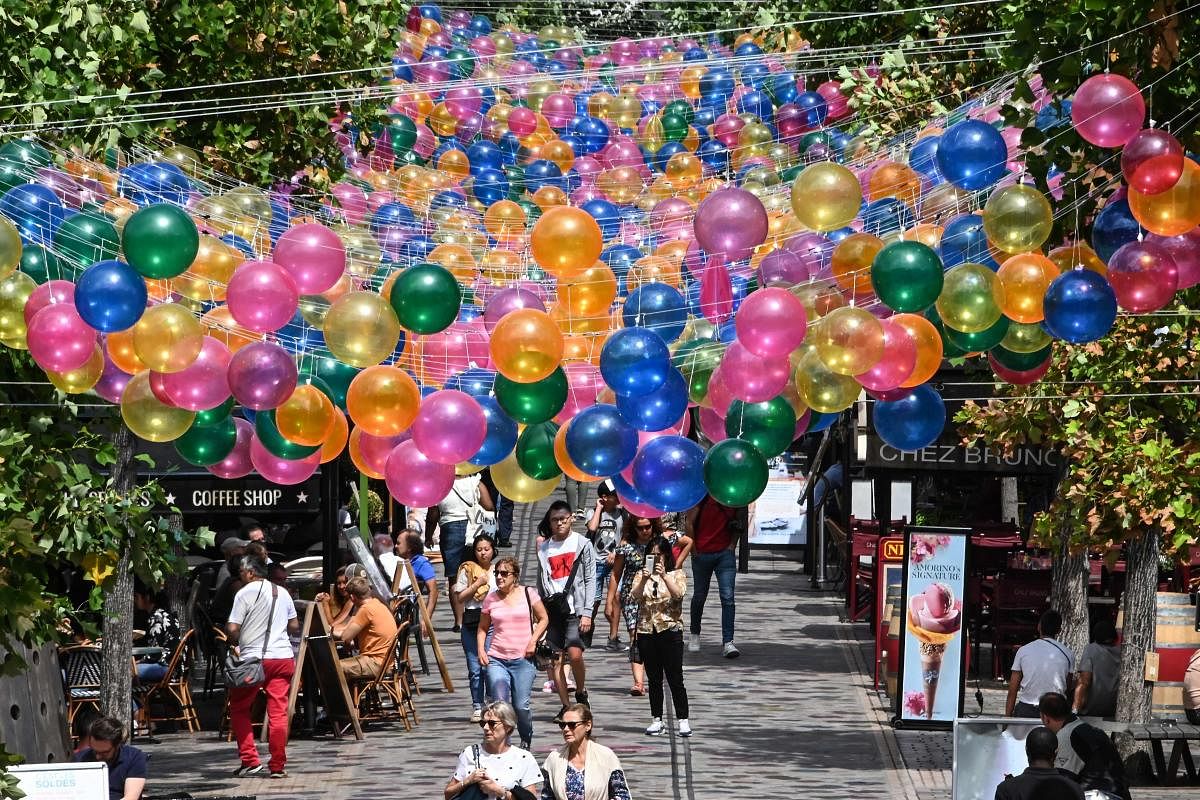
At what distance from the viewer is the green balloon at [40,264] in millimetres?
9516

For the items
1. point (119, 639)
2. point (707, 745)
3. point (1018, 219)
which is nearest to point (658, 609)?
point (707, 745)

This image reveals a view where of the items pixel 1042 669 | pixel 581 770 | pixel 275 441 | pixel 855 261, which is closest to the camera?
pixel 855 261

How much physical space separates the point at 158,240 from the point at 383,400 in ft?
4.11

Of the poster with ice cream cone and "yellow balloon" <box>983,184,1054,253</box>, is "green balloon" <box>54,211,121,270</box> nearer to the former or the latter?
"yellow balloon" <box>983,184,1054,253</box>

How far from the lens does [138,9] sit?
12742 millimetres

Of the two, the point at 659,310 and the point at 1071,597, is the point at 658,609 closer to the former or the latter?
the point at 1071,597

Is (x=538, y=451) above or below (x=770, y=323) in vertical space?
below

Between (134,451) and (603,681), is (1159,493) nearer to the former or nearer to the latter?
(603,681)

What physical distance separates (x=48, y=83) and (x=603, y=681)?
8895 mm

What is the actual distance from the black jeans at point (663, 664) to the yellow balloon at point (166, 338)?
6654mm

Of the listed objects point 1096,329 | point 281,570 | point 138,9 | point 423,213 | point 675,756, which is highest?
point 138,9

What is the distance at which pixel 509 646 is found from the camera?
47.2ft

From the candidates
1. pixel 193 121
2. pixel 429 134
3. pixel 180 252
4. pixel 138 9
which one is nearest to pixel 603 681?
pixel 429 134

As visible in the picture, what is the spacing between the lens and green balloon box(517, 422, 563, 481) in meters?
10.1
